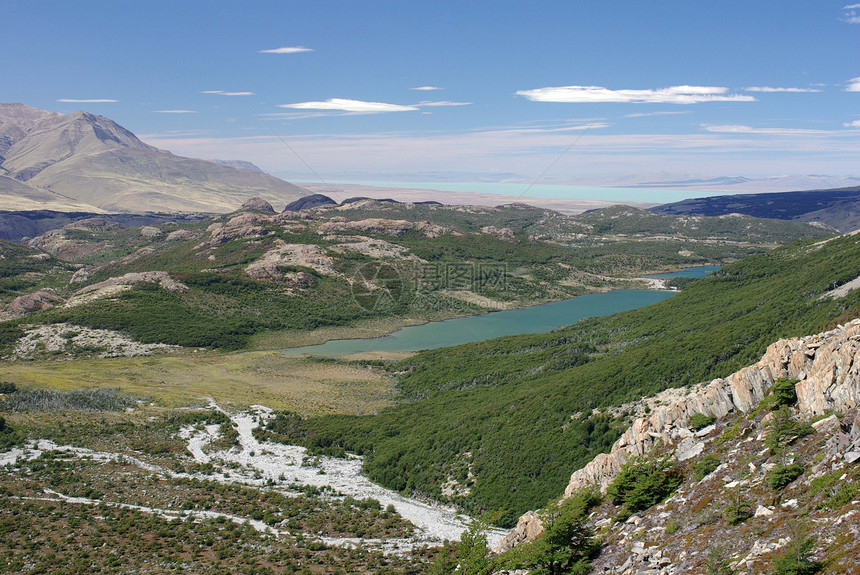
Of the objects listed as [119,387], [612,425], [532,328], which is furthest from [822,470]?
[532,328]

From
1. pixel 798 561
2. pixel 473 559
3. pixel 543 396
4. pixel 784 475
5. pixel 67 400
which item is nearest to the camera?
pixel 798 561

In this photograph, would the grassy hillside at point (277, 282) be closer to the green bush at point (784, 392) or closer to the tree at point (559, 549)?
the tree at point (559, 549)

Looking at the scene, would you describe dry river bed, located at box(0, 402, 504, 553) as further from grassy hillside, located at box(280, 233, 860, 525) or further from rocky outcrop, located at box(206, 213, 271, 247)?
rocky outcrop, located at box(206, 213, 271, 247)

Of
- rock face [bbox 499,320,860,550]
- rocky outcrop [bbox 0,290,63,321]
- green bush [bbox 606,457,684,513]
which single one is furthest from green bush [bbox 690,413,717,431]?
rocky outcrop [bbox 0,290,63,321]

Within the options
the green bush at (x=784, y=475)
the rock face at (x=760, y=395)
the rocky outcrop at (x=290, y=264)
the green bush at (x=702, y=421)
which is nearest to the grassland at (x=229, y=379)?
the rock face at (x=760, y=395)

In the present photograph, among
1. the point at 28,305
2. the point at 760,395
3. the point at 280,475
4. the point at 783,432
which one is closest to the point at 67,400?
the point at 280,475

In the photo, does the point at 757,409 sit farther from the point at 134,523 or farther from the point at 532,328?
the point at 532,328

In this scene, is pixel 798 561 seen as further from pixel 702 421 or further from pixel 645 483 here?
pixel 702 421
